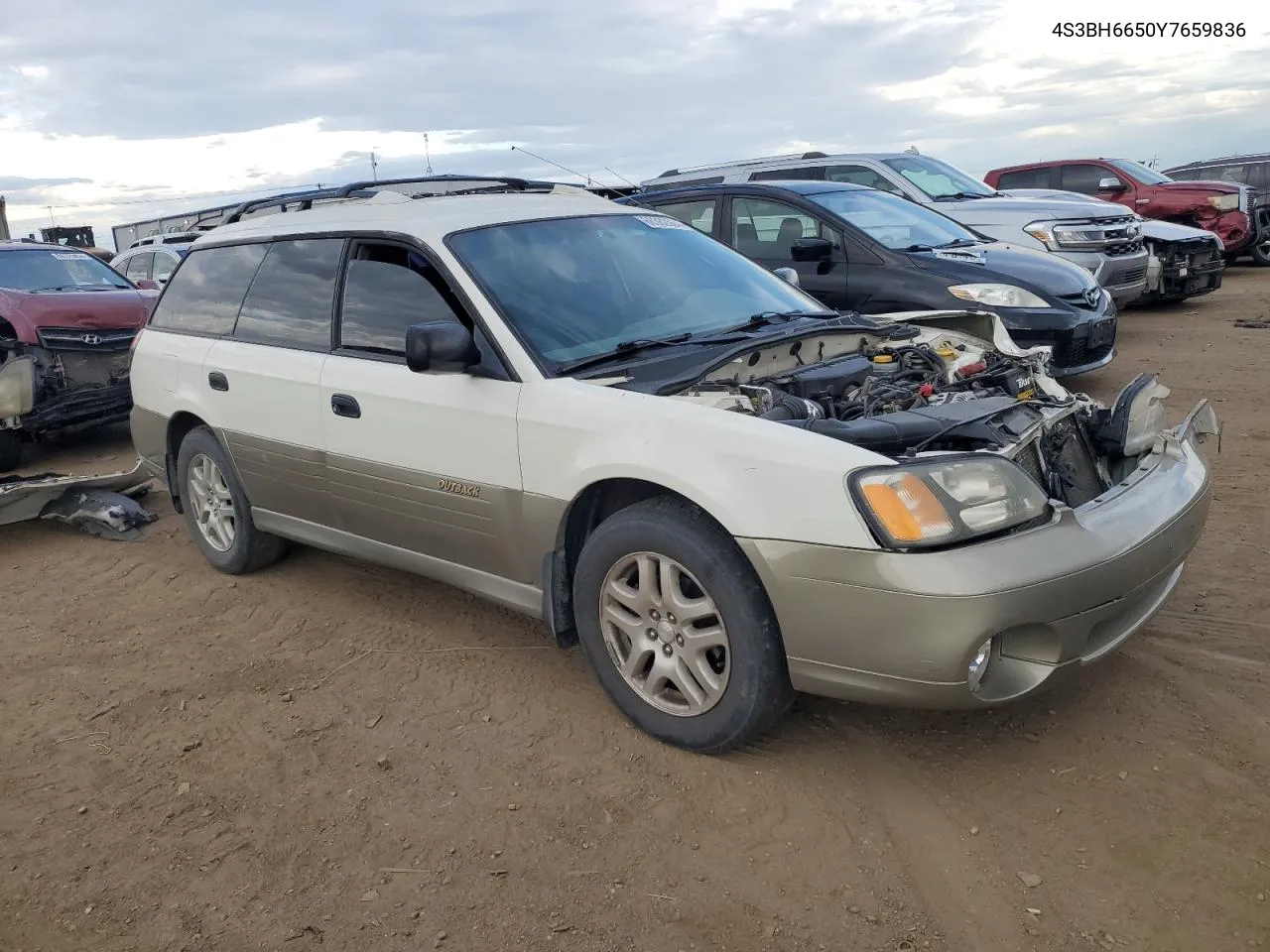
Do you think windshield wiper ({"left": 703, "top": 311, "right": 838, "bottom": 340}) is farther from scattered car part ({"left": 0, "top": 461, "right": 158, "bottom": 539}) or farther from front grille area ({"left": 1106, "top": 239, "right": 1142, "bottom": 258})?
front grille area ({"left": 1106, "top": 239, "right": 1142, "bottom": 258})

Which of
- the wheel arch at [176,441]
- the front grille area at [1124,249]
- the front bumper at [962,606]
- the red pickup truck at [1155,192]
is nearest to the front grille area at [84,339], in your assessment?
the wheel arch at [176,441]

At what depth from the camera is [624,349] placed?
3701mm

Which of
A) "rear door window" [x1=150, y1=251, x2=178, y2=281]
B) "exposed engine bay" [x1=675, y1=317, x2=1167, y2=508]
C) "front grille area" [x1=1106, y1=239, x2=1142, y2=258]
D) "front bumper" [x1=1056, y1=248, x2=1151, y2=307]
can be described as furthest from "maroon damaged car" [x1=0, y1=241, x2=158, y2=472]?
"front grille area" [x1=1106, y1=239, x2=1142, y2=258]

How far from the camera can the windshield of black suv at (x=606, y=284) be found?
12.3 feet

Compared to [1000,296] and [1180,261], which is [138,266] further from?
[1180,261]

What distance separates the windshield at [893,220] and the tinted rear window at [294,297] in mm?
4611

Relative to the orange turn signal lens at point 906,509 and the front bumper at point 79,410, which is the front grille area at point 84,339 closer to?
the front bumper at point 79,410

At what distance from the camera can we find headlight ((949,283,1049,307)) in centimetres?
734

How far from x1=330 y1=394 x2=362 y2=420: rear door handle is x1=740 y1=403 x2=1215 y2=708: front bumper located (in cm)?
186

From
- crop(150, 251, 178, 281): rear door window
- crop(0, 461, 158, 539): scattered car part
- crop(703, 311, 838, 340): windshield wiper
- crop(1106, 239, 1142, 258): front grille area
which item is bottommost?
crop(0, 461, 158, 539): scattered car part

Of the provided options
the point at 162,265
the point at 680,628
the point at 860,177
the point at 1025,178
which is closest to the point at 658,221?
the point at 680,628

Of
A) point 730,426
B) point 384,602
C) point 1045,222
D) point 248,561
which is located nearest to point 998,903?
point 730,426

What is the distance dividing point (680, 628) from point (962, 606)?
87cm

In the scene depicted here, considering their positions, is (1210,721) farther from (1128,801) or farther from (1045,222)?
(1045,222)
